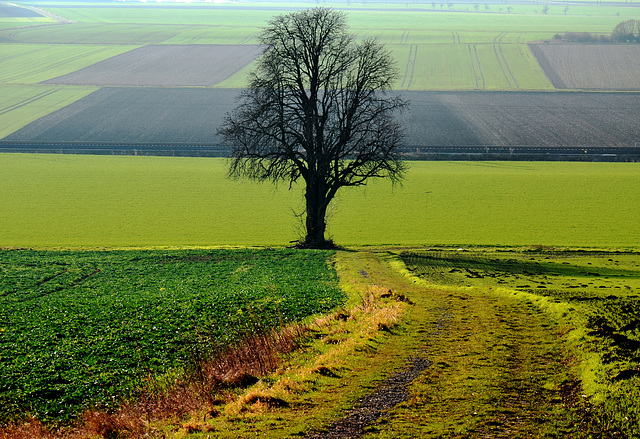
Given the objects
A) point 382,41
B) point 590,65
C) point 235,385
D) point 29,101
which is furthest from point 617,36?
point 235,385

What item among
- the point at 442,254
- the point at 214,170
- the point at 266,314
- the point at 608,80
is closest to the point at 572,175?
the point at 442,254

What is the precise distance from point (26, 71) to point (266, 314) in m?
114

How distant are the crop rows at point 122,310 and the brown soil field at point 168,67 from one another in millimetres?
81596

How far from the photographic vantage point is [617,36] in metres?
138

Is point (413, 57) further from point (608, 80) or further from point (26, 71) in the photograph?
point (26, 71)

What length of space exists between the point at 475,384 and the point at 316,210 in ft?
81.1

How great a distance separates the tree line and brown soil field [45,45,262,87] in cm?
7464

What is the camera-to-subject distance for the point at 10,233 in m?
40.9

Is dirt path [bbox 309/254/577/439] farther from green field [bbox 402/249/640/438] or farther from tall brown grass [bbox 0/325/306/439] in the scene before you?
tall brown grass [bbox 0/325/306/439]

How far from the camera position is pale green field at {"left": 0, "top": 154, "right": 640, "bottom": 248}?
4009cm

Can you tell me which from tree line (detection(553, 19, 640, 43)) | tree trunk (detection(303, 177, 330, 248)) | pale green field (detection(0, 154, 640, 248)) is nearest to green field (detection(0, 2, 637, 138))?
tree line (detection(553, 19, 640, 43))

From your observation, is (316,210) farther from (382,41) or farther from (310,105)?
(382,41)

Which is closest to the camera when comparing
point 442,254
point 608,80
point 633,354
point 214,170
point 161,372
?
point 633,354

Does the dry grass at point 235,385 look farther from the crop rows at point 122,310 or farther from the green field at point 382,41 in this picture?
the green field at point 382,41
